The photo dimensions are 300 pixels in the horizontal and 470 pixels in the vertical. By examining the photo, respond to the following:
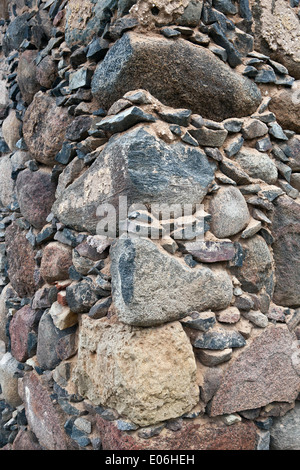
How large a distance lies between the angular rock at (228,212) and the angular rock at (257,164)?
0.14 metres

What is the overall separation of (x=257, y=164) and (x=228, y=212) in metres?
0.28

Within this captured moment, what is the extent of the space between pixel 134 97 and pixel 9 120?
1063 mm

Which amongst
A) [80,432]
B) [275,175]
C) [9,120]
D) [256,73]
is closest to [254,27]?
[256,73]

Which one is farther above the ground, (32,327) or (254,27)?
(254,27)

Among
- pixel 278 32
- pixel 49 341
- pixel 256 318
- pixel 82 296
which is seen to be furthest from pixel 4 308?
pixel 278 32

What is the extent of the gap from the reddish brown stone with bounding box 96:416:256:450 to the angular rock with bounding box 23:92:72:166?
41.3 inches

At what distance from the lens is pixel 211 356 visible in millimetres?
1251

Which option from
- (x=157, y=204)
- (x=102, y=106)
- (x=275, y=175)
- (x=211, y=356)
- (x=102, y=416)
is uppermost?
(x=102, y=106)

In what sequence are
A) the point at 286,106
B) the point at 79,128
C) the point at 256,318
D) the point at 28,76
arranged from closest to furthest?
the point at 256,318 → the point at 79,128 → the point at 286,106 → the point at 28,76

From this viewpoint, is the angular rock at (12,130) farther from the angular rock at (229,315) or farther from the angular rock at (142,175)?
the angular rock at (229,315)

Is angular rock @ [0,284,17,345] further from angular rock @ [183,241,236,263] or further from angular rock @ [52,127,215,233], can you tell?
angular rock @ [183,241,236,263]

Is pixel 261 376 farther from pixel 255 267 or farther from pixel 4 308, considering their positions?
pixel 4 308

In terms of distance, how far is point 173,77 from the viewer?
1.34m

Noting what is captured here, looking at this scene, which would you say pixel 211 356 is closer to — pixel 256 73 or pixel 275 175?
pixel 275 175
